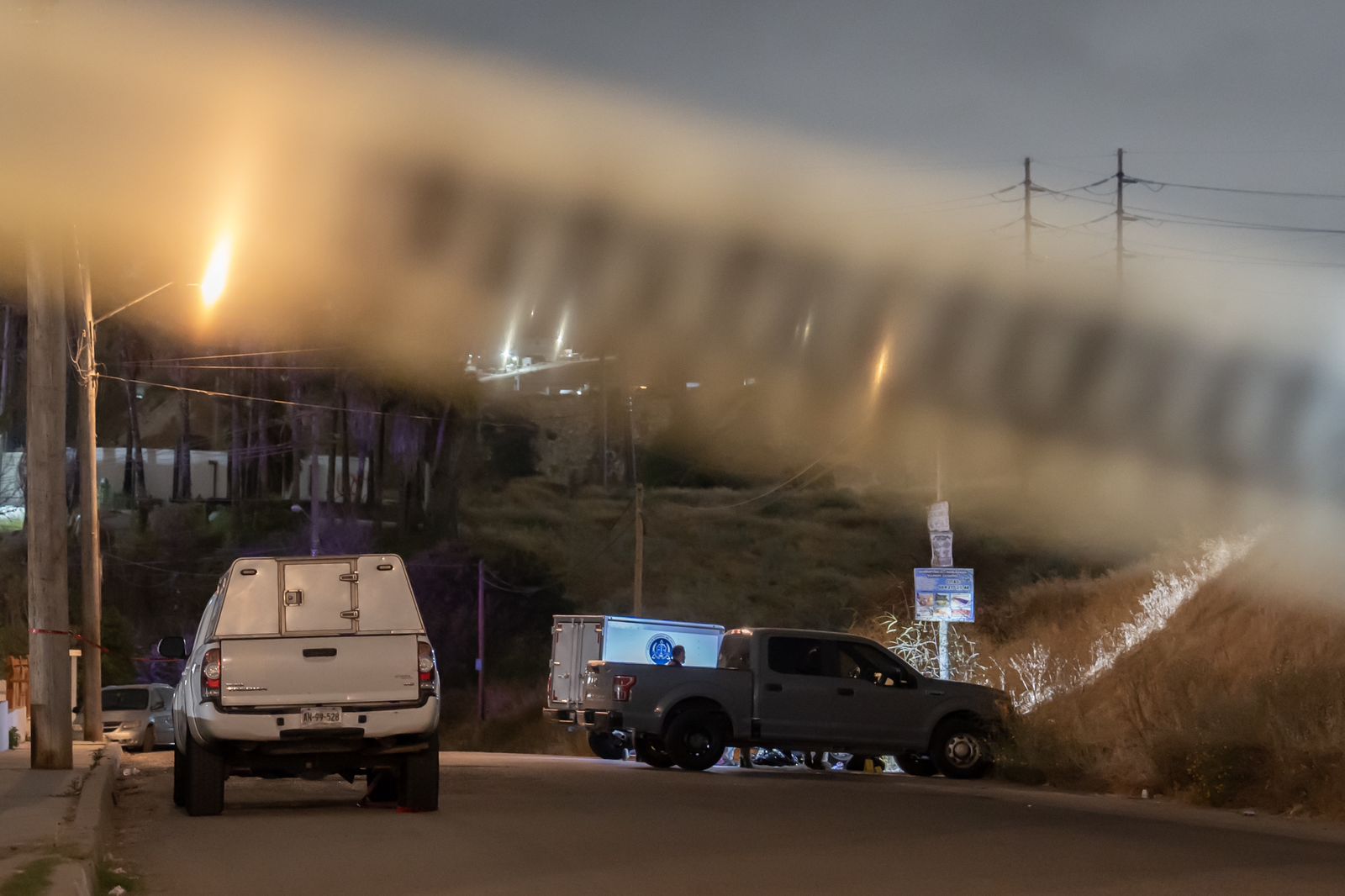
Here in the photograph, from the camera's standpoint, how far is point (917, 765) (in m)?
22.9

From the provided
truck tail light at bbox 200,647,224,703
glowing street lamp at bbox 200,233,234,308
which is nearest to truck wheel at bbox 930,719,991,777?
truck tail light at bbox 200,647,224,703

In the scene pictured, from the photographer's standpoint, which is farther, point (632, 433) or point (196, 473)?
point (632, 433)

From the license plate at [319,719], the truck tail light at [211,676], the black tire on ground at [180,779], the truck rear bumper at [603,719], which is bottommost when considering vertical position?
the truck rear bumper at [603,719]

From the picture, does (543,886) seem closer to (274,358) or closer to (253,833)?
(253,833)

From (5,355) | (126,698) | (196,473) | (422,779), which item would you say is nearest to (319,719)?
(422,779)

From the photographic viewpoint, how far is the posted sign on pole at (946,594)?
1035 inches

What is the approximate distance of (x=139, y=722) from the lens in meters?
32.9

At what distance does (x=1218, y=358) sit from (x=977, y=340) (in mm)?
13127

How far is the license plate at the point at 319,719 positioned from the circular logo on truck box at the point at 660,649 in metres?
15.9

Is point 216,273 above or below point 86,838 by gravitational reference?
above

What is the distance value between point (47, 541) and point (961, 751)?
11865mm

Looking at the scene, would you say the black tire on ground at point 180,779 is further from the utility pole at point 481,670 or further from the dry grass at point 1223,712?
the utility pole at point 481,670

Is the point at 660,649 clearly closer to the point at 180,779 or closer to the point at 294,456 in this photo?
the point at 180,779

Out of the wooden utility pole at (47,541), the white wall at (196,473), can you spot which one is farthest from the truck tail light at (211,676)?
the white wall at (196,473)
